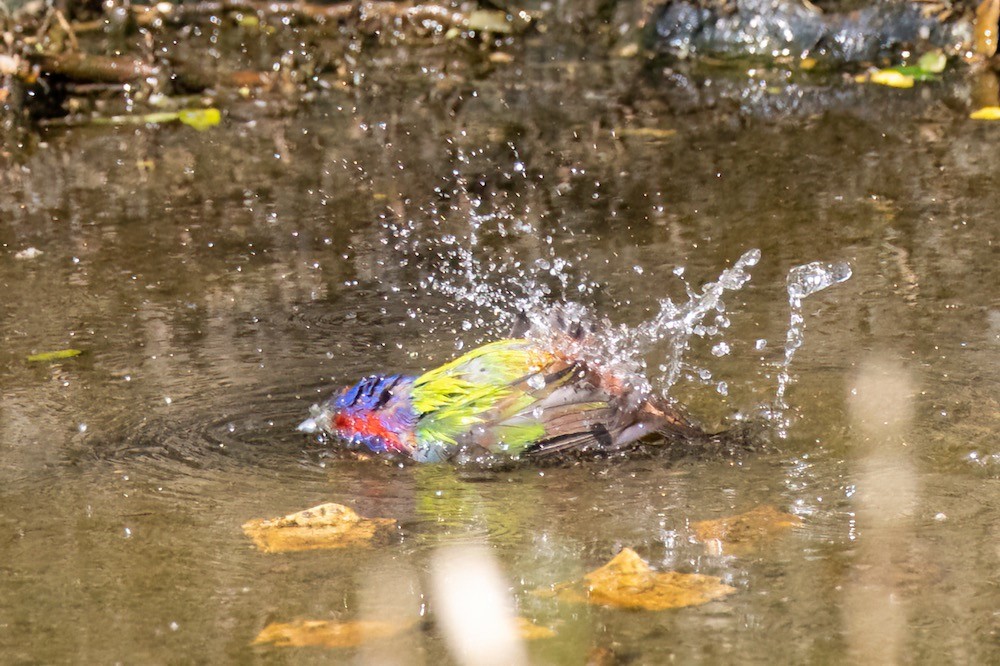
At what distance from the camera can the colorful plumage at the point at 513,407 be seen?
10.8 ft

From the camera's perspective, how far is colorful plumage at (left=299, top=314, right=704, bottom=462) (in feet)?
10.8

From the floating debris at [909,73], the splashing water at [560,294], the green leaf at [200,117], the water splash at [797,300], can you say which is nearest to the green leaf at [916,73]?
the floating debris at [909,73]

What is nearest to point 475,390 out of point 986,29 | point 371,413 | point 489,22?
point 371,413

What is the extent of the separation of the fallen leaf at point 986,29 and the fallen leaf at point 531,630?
7.08m

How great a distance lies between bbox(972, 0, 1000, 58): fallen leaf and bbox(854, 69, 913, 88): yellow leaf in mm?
A: 774

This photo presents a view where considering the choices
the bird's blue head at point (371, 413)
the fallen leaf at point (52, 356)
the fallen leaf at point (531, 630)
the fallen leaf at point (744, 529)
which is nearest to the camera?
the fallen leaf at point (531, 630)

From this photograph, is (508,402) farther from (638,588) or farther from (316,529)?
(638,588)

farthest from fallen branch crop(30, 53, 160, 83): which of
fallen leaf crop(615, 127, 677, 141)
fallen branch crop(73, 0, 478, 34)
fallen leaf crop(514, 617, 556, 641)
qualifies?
fallen leaf crop(514, 617, 556, 641)

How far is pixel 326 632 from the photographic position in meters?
2.59

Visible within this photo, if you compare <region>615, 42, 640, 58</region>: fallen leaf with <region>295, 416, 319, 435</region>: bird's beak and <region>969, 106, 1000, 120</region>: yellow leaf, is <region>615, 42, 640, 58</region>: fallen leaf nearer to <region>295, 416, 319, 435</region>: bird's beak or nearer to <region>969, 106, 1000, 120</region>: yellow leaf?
<region>969, 106, 1000, 120</region>: yellow leaf

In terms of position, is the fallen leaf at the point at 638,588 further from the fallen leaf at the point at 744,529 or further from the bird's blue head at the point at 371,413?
the bird's blue head at the point at 371,413

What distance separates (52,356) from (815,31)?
6084mm

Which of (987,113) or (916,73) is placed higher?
(916,73)

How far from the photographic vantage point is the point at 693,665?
7.84 feet
